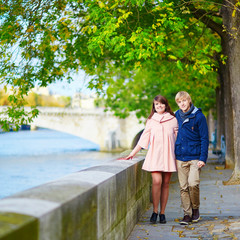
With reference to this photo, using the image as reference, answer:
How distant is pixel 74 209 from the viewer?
264 centimetres

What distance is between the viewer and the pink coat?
17.3ft

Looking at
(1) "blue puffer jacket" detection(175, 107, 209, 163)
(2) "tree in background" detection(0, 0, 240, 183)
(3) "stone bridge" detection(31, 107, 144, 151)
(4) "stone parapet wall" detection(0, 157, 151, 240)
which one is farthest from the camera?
(3) "stone bridge" detection(31, 107, 144, 151)

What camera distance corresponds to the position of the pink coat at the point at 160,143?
5.27 meters

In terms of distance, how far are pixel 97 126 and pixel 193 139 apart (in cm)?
5171

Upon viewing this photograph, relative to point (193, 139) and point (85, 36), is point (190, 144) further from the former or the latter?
point (85, 36)

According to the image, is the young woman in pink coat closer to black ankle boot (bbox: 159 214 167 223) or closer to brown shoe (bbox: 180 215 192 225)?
black ankle boot (bbox: 159 214 167 223)

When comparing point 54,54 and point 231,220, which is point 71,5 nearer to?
point 54,54

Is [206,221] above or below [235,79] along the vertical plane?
below

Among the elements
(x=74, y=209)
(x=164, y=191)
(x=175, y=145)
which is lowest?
(x=164, y=191)

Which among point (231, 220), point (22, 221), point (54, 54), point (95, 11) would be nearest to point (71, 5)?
point (54, 54)

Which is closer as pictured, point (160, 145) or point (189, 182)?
point (160, 145)

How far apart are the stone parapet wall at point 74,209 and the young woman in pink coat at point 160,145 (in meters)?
0.36

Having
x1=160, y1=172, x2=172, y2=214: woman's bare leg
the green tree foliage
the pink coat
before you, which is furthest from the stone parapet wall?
the green tree foliage

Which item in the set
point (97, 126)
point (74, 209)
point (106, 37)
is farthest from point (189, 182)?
point (97, 126)
